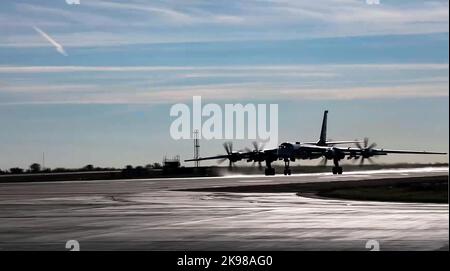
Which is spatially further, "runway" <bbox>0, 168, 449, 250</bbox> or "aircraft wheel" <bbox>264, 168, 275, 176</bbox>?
"aircraft wheel" <bbox>264, 168, 275, 176</bbox>

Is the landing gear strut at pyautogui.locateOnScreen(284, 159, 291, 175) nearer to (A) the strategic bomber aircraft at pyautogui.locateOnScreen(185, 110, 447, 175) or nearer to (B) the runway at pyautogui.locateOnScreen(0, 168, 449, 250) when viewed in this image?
(A) the strategic bomber aircraft at pyautogui.locateOnScreen(185, 110, 447, 175)

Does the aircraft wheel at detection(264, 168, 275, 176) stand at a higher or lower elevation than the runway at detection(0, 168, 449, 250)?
lower

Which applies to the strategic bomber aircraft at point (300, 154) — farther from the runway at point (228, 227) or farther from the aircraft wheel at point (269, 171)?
the runway at point (228, 227)

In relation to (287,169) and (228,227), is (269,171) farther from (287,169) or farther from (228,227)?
(228,227)

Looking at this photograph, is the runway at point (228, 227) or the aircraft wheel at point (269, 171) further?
the aircraft wheel at point (269, 171)

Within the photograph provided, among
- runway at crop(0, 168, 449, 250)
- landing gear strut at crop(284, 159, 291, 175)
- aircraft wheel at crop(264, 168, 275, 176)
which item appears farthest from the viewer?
aircraft wheel at crop(264, 168, 275, 176)

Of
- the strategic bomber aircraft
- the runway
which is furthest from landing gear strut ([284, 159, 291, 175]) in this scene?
the runway

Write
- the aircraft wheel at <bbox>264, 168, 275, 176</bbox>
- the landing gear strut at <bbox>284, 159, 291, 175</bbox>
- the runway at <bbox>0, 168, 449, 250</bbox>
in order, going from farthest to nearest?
the aircraft wheel at <bbox>264, 168, 275, 176</bbox>
the landing gear strut at <bbox>284, 159, 291, 175</bbox>
the runway at <bbox>0, 168, 449, 250</bbox>

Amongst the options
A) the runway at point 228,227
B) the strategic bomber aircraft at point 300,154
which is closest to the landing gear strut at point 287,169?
the strategic bomber aircraft at point 300,154
